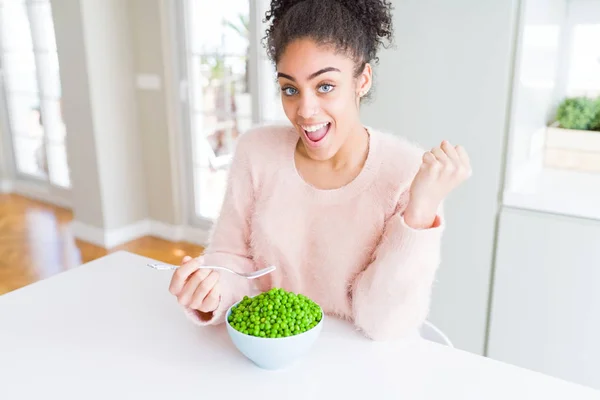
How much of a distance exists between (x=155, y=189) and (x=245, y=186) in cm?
257

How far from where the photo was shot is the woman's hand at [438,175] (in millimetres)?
902

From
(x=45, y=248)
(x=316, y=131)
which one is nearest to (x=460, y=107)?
(x=316, y=131)

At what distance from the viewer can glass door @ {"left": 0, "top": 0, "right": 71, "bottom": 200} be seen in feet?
13.6

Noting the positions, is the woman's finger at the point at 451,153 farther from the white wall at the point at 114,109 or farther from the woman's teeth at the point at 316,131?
the white wall at the point at 114,109

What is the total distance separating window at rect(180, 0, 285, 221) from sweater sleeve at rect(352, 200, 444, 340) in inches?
80.9

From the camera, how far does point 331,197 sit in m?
1.17

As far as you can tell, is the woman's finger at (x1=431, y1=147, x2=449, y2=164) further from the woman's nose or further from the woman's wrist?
the woman's nose

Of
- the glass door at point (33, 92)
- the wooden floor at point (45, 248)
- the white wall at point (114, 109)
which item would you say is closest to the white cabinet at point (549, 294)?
the wooden floor at point (45, 248)

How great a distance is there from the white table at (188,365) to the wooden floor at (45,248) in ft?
7.08

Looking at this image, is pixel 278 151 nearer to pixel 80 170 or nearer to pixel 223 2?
pixel 223 2

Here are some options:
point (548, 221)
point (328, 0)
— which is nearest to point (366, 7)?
point (328, 0)

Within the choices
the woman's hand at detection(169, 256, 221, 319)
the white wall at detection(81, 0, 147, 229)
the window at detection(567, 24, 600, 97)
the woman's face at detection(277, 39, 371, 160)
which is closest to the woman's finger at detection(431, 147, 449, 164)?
the woman's face at detection(277, 39, 371, 160)

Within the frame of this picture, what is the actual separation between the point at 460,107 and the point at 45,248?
2791mm

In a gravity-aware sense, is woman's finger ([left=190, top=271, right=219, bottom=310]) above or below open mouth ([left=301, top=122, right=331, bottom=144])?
below
